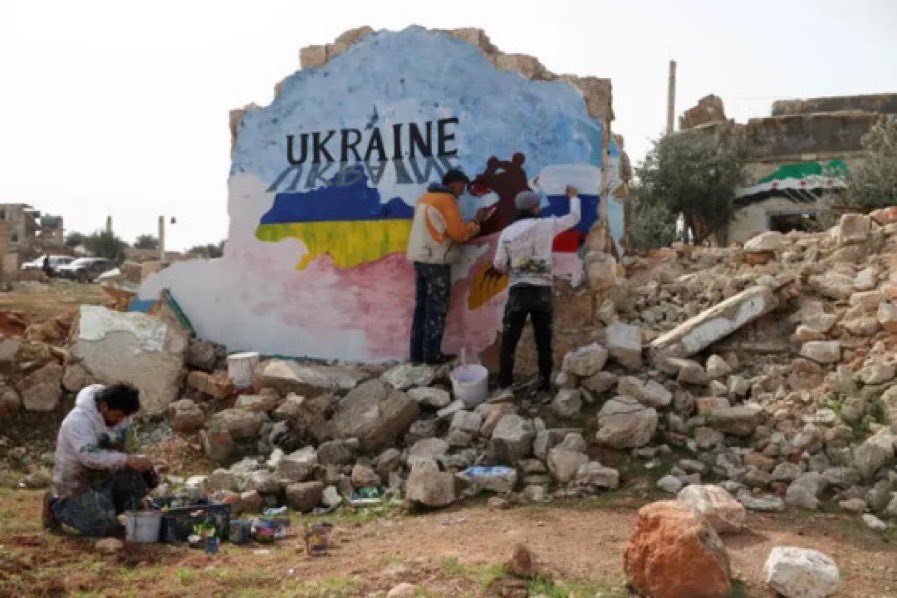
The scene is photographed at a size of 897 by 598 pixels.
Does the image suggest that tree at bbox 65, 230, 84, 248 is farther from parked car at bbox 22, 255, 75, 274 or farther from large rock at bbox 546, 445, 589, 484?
large rock at bbox 546, 445, 589, 484

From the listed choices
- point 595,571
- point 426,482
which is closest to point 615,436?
point 426,482

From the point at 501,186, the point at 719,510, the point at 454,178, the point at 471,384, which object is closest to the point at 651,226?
the point at 501,186

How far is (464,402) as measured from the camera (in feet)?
22.5

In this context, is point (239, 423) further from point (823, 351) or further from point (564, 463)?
point (823, 351)

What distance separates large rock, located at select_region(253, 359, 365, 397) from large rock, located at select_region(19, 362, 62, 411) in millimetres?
1863

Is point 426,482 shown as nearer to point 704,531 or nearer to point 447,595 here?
point 447,595

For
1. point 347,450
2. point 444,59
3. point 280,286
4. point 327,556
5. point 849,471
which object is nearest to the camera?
point 327,556

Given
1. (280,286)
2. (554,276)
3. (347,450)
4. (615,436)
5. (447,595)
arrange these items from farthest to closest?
(280,286) → (554,276) → (347,450) → (615,436) → (447,595)

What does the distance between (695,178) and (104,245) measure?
34.3 m

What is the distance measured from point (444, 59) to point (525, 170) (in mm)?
1351

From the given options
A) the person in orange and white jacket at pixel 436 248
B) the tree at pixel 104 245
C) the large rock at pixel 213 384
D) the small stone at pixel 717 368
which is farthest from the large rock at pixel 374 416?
the tree at pixel 104 245

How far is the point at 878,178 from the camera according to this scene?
1582cm

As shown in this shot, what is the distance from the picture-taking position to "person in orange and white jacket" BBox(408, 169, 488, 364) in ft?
24.2

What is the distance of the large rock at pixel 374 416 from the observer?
6.62m
